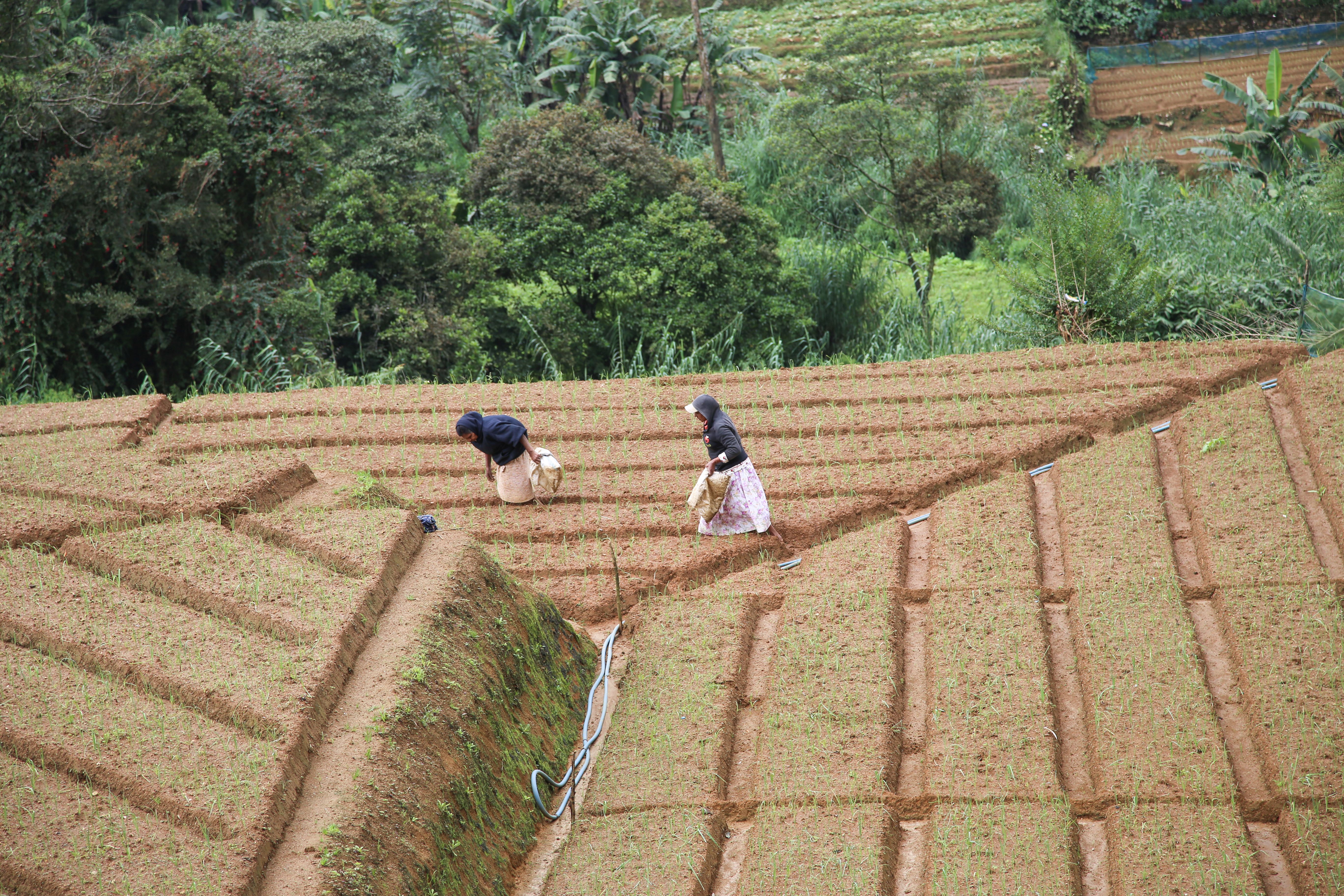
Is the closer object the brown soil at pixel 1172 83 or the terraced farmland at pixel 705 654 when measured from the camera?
the terraced farmland at pixel 705 654

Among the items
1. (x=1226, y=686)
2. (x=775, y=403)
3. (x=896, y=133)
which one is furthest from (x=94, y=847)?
(x=896, y=133)

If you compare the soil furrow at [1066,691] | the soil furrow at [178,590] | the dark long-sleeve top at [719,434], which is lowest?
the soil furrow at [1066,691]

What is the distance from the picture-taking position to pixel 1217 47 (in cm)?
2248

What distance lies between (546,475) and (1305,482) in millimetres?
4733

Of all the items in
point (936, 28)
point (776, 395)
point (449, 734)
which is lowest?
point (936, 28)

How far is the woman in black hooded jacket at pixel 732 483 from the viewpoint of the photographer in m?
6.86

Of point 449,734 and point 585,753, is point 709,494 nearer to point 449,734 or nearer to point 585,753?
point 585,753

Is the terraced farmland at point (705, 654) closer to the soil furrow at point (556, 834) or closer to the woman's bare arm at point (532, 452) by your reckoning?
the soil furrow at point (556, 834)

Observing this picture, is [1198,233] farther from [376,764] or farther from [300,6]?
[300,6]

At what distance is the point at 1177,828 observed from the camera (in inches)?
185

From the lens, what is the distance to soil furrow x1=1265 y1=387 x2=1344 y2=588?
6.27m

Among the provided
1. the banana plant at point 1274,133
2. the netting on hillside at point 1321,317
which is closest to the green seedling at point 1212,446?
the netting on hillside at point 1321,317

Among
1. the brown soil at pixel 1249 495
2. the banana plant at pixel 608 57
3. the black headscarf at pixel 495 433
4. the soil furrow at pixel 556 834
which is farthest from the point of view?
the banana plant at pixel 608 57

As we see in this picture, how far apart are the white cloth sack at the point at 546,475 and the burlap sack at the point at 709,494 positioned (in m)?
0.99
